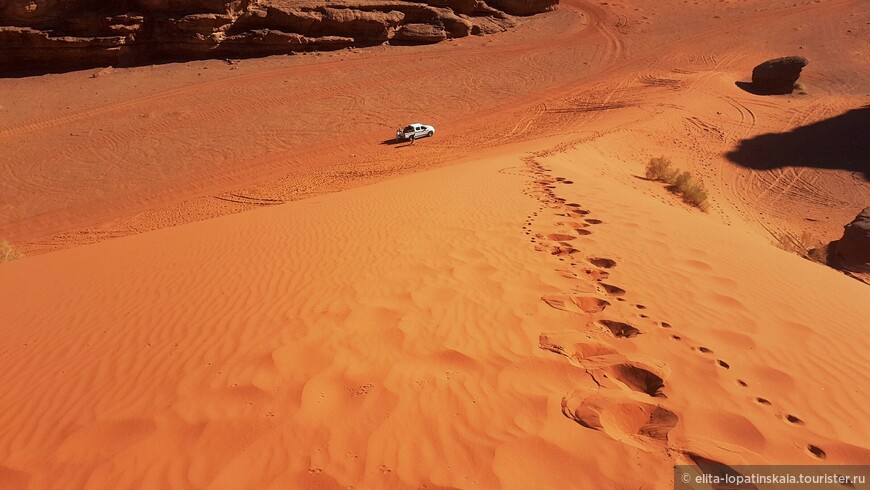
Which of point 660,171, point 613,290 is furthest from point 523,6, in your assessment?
point 613,290

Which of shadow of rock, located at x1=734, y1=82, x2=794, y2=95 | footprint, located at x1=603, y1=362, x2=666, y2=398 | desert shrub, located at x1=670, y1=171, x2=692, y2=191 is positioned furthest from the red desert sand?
shadow of rock, located at x1=734, y1=82, x2=794, y2=95

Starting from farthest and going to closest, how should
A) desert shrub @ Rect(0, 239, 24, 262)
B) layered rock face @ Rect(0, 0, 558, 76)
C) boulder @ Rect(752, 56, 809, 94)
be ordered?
layered rock face @ Rect(0, 0, 558, 76), boulder @ Rect(752, 56, 809, 94), desert shrub @ Rect(0, 239, 24, 262)

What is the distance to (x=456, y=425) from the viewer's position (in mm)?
3162

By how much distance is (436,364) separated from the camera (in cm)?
382

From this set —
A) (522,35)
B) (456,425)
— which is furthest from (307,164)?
(522,35)

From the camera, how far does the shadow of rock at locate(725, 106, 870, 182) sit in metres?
16.1

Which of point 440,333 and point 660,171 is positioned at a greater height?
point 440,333

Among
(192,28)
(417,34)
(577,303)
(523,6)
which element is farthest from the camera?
(523,6)

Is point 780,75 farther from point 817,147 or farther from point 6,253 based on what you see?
point 6,253

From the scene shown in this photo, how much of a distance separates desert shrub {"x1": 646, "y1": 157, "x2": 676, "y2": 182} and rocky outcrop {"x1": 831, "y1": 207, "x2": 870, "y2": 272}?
411 centimetres

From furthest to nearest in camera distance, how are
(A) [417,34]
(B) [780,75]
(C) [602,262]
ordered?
(A) [417,34] → (B) [780,75] → (C) [602,262]

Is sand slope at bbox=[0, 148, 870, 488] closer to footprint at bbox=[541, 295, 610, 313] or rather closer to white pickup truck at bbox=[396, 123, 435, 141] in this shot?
footprint at bbox=[541, 295, 610, 313]

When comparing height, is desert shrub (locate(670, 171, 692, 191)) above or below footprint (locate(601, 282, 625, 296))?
below

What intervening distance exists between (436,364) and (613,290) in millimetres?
2393
